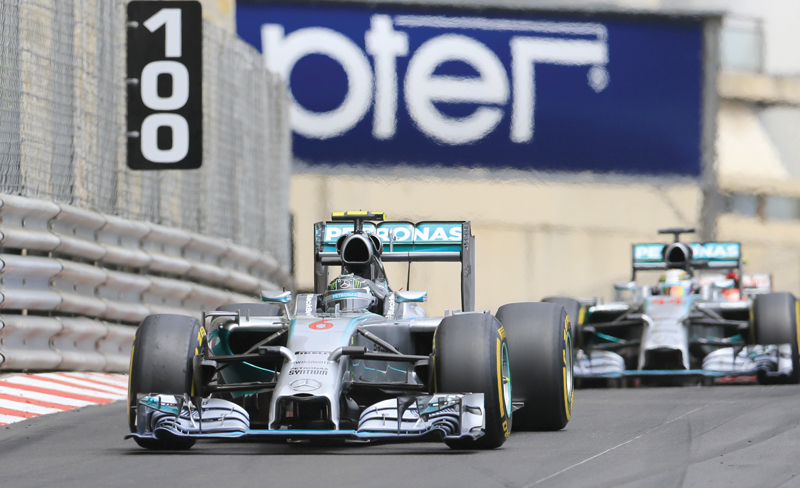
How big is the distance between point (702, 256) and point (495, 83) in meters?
14.1

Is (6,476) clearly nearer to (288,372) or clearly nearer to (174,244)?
(288,372)

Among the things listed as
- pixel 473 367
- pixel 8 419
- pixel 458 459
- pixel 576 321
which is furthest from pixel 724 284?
pixel 458 459

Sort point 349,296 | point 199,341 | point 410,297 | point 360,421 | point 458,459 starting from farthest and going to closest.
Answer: point 349,296 → point 410,297 → point 199,341 → point 360,421 → point 458,459

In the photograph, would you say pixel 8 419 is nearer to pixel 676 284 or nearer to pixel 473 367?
pixel 473 367

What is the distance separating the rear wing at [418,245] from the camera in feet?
34.7

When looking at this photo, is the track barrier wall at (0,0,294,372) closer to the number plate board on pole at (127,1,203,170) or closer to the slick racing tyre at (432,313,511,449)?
the number plate board on pole at (127,1,203,170)

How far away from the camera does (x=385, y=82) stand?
30922 millimetres

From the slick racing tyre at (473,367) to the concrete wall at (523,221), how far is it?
20.4 metres

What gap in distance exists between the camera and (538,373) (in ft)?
30.7

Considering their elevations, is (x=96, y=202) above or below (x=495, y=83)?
below

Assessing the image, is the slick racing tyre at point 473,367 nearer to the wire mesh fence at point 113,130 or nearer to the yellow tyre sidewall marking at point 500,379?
the yellow tyre sidewall marking at point 500,379

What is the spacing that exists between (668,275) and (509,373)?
8.19m

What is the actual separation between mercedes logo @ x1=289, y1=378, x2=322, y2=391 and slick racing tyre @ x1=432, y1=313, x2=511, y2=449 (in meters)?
0.75

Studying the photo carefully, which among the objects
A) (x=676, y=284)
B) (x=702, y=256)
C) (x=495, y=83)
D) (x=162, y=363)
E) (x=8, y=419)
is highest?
(x=495, y=83)
